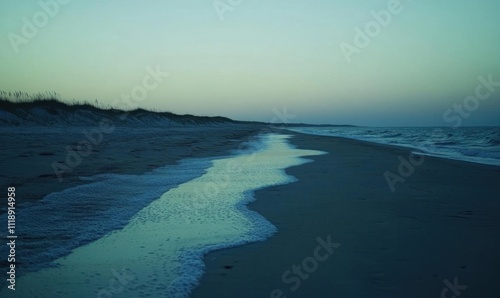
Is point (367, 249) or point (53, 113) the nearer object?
point (367, 249)

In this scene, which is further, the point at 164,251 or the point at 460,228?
the point at 460,228

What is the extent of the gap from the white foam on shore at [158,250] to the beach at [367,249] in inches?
9.6

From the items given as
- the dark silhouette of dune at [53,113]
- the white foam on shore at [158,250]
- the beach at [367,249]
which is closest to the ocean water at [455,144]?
the beach at [367,249]

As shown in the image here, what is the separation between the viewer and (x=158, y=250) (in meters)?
3.65

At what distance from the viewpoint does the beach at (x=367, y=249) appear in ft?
9.32

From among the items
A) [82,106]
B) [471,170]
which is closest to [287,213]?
[471,170]

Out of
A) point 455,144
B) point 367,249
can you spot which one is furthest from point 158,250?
point 455,144

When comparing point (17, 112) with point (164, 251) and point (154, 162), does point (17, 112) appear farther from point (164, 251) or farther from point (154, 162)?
point (164, 251)

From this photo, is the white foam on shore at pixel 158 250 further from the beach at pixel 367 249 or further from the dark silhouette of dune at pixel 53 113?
the dark silhouette of dune at pixel 53 113

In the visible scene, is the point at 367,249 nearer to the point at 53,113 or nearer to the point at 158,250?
the point at 158,250

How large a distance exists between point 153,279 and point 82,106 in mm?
36308

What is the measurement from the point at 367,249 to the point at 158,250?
2.17 m

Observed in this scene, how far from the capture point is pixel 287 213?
17.3ft


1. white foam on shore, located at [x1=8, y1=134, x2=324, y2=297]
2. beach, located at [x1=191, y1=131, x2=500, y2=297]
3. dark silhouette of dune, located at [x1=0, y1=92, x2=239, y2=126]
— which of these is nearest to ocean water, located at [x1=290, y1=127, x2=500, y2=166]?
beach, located at [x1=191, y1=131, x2=500, y2=297]
